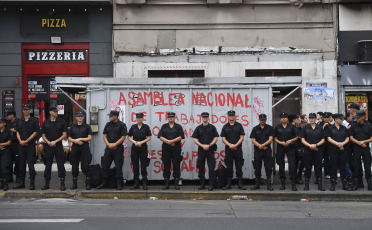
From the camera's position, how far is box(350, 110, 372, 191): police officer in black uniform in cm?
1159

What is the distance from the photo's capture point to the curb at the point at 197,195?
11086 millimetres

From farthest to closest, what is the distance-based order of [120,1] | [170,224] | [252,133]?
1. [120,1]
2. [252,133]
3. [170,224]

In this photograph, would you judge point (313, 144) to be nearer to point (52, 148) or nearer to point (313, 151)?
point (313, 151)

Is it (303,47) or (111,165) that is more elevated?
(303,47)

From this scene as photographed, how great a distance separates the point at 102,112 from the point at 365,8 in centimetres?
1070

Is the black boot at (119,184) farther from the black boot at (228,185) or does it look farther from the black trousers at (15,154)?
the black trousers at (15,154)

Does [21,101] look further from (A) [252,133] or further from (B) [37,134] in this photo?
(A) [252,133]

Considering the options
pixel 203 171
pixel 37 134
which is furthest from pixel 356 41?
pixel 37 134

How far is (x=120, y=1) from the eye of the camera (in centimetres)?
1697

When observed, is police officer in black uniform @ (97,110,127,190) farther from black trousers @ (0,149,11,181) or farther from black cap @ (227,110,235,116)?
black cap @ (227,110,235,116)

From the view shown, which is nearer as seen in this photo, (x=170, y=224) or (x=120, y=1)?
(x=170, y=224)

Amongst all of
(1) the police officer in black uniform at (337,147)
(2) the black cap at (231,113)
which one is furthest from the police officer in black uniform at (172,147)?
(1) the police officer in black uniform at (337,147)

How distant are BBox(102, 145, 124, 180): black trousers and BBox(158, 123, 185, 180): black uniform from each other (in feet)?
3.45

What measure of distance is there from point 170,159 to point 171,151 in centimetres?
22
